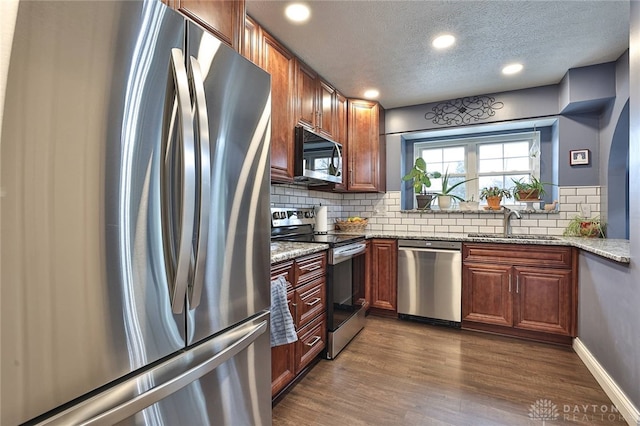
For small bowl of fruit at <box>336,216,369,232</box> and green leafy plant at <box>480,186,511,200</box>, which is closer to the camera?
green leafy plant at <box>480,186,511,200</box>

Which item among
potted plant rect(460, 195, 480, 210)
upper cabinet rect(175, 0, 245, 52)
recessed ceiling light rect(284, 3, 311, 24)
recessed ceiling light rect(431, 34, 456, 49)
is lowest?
potted plant rect(460, 195, 480, 210)

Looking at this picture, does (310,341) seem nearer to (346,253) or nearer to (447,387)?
(346,253)

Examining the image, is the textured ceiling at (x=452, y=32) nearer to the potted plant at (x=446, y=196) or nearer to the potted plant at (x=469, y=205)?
the potted plant at (x=446, y=196)

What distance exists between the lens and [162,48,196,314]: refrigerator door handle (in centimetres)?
85

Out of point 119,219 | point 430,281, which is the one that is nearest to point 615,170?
point 430,281

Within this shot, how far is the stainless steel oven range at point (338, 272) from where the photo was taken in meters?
2.35

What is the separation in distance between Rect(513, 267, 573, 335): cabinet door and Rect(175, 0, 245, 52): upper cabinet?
282 centimetres

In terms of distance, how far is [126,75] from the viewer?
30.2 inches

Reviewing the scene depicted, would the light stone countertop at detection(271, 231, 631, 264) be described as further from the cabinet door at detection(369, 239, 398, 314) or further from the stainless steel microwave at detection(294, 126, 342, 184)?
the stainless steel microwave at detection(294, 126, 342, 184)

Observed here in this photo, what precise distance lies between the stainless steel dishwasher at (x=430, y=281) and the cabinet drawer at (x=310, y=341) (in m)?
1.17

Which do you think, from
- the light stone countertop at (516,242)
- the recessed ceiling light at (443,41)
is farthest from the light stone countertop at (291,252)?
the recessed ceiling light at (443,41)

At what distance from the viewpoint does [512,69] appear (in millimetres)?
2750

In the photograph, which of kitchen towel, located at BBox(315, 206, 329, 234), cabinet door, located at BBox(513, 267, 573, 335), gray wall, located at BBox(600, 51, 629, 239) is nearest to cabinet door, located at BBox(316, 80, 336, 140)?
kitchen towel, located at BBox(315, 206, 329, 234)

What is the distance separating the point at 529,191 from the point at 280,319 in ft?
9.54
